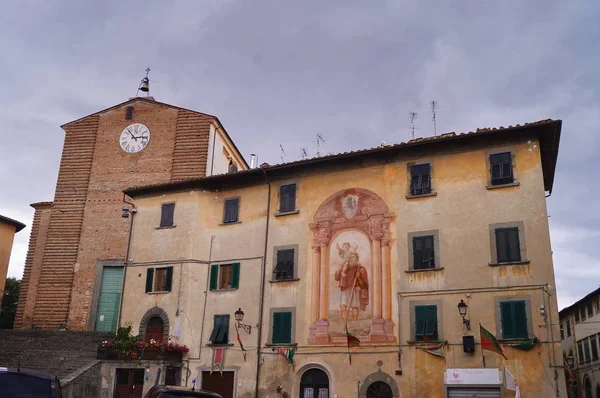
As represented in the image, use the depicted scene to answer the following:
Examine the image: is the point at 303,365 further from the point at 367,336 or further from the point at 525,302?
the point at 525,302

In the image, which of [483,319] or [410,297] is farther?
[410,297]

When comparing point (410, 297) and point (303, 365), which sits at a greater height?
point (410, 297)

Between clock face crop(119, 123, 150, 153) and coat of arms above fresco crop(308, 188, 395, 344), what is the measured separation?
15744mm

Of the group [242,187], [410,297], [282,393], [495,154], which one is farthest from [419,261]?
[242,187]

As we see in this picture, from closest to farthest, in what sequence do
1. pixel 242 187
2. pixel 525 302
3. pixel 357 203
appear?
pixel 525 302 → pixel 357 203 → pixel 242 187

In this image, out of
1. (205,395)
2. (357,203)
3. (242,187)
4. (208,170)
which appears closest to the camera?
(205,395)

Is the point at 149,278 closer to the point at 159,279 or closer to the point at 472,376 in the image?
the point at 159,279

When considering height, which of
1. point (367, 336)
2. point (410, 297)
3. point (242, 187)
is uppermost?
point (242, 187)

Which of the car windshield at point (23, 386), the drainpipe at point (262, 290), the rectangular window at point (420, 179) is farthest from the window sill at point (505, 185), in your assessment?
the car windshield at point (23, 386)

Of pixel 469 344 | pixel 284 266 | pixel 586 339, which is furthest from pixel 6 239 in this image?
pixel 586 339

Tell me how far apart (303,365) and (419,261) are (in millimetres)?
6481

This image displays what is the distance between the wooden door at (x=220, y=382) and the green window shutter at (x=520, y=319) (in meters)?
12.2

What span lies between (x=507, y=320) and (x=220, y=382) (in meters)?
12.5

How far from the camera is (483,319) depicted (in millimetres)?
23188
